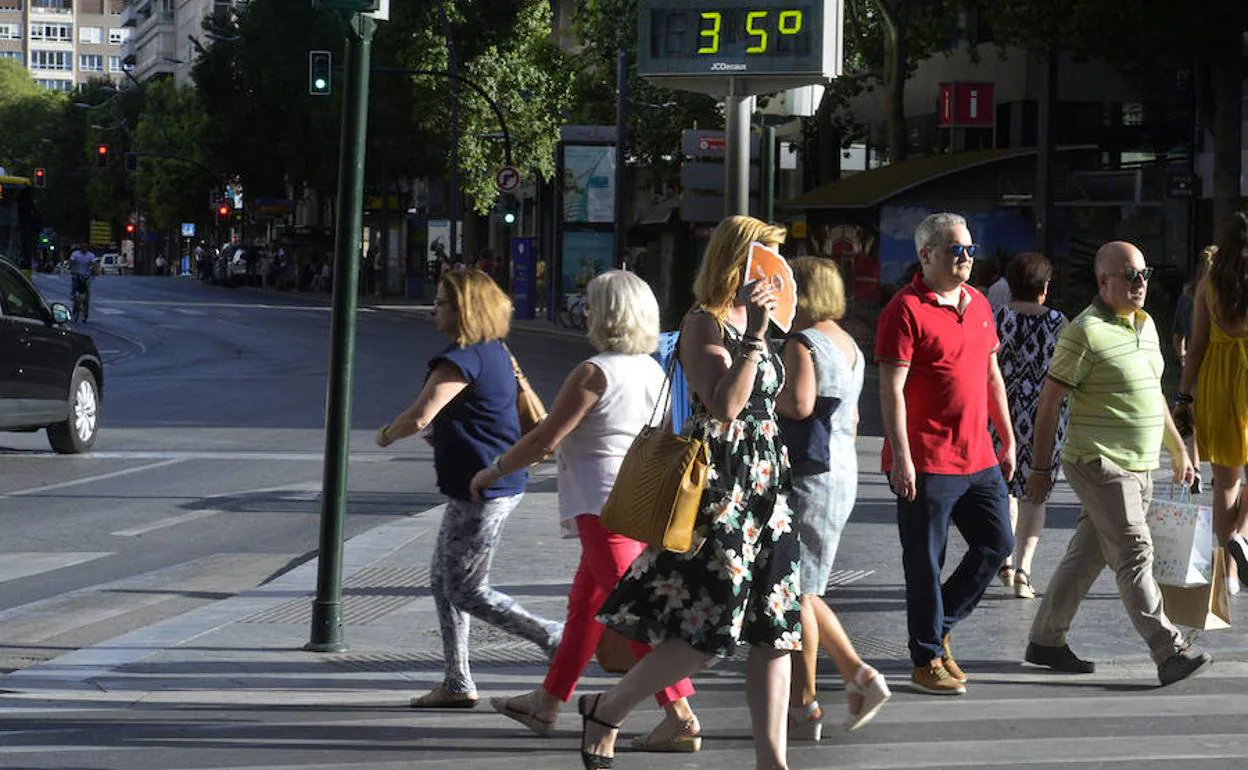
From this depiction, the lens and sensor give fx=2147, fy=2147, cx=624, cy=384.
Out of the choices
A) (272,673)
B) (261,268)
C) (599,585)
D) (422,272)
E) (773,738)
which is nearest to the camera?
(773,738)

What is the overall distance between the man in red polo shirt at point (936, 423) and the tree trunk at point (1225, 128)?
965 inches

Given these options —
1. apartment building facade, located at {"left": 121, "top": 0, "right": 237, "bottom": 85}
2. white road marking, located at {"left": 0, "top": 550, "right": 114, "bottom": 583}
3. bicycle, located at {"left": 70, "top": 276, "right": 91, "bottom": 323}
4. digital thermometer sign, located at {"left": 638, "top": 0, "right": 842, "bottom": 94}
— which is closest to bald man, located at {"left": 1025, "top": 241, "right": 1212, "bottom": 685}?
digital thermometer sign, located at {"left": 638, "top": 0, "right": 842, "bottom": 94}

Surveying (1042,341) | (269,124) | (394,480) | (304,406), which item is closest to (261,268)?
(269,124)

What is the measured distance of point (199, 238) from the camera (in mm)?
139250

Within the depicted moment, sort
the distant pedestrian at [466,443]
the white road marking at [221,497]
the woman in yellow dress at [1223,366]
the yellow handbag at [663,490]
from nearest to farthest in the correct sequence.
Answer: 1. the yellow handbag at [663,490]
2. the distant pedestrian at [466,443]
3. the woman in yellow dress at [1223,366]
4. the white road marking at [221,497]

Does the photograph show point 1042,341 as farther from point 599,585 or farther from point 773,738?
point 773,738

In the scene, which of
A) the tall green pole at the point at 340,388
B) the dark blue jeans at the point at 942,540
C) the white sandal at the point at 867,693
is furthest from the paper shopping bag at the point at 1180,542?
the tall green pole at the point at 340,388

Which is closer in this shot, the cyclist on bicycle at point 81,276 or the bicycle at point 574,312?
the bicycle at point 574,312

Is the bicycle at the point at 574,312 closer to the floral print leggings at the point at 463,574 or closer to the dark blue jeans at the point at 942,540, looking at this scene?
the dark blue jeans at the point at 942,540

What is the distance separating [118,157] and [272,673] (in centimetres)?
12843

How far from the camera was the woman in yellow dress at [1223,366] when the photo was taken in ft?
31.7

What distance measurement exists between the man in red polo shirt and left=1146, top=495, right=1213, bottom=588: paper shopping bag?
694mm

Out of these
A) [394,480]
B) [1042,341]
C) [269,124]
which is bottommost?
[394,480]

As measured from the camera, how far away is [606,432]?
6.99m
